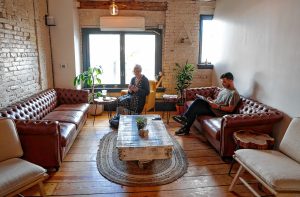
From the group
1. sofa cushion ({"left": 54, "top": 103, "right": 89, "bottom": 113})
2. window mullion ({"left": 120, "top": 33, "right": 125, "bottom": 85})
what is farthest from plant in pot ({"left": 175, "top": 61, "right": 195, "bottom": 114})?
sofa cushion ({"left": 54, "top": 103, "right": 89, "bottom": 113})

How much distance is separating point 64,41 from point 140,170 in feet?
11.8

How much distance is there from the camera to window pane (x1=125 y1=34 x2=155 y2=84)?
20.4 feet

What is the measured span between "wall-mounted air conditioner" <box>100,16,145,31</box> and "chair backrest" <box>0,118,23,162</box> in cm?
387

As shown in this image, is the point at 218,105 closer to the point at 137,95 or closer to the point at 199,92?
the point at 199,92

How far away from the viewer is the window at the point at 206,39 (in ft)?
20.4

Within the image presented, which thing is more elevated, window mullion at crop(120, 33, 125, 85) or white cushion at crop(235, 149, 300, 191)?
window mullion at crop(120, 33, 125, 85)

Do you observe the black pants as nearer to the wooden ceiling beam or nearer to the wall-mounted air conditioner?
the wall-mounted air conditioner

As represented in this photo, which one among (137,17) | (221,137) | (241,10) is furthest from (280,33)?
(137,17)

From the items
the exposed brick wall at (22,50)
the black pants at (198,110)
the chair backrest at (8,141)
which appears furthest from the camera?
the black pants at (198,110)

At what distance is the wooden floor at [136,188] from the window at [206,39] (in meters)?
3.11

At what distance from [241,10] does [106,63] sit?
3.48 meters

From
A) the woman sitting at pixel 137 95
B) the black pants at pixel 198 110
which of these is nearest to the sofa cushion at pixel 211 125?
the black pants at pixel 198 110

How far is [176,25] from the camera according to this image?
6.04 metres

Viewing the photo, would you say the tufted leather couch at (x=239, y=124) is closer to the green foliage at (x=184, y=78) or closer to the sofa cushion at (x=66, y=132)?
the sofa cushion at (x=66, y=132)
